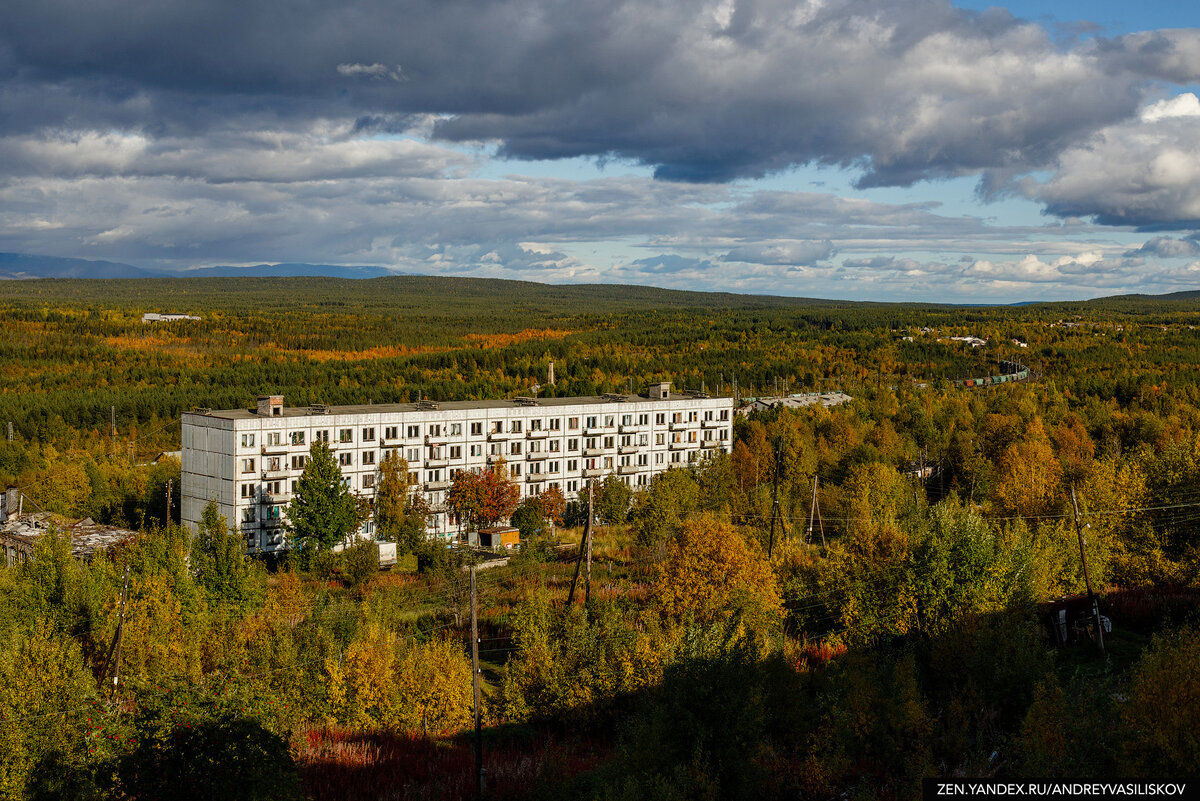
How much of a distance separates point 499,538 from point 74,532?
29064 mm

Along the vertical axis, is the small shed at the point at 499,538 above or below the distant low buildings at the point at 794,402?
below

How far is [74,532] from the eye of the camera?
218ft

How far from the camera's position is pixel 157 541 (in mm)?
51156

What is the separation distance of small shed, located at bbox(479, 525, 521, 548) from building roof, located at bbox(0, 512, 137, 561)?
79.1 ft

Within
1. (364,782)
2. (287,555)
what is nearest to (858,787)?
(364,782)

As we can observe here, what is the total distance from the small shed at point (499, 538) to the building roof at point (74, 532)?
24125 millimetres

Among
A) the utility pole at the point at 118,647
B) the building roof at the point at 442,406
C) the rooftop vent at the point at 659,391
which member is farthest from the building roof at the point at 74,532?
the rooftop vent at the point at 659,391

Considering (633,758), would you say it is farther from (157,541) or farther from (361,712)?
(157,541)

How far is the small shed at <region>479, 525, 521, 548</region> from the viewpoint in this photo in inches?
2916

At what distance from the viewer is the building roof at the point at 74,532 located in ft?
202

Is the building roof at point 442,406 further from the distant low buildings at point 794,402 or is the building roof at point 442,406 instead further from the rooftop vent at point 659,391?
the distant low buildings at point 794,402

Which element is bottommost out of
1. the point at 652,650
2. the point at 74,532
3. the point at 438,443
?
the point at 74,532

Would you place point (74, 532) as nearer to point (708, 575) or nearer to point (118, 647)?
point (118, 647)

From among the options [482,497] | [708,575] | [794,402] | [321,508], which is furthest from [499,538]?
[794,402]
